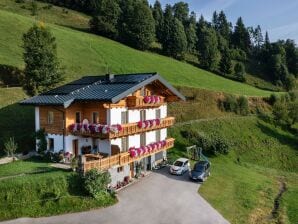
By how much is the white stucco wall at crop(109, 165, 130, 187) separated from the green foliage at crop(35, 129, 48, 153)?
7.50m

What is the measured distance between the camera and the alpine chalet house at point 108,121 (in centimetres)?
3369

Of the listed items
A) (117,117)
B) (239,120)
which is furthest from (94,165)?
(239,120)

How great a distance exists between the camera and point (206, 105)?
6700 cm

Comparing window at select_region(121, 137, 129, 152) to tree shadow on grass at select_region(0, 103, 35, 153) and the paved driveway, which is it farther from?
tree shadow on grass at select_region(0, 103, 35, 153)

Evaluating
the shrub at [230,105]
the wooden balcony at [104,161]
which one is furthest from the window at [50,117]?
the shrub at [230,105]

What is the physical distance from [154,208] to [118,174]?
19.1ft

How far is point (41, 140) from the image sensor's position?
37.2m

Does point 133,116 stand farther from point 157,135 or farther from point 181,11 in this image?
point 181,11

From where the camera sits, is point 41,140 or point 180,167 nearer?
point 41,140

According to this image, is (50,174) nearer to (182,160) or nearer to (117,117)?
(117,117)

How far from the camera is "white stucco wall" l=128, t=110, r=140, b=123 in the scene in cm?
3686

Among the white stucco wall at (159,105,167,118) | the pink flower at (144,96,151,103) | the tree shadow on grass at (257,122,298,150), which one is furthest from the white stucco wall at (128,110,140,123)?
the tree shadow on grass at (257,122,298,150)

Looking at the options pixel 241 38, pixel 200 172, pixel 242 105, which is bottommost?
pixel 200 172

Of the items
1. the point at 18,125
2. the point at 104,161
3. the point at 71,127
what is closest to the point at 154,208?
the point at 104,161
